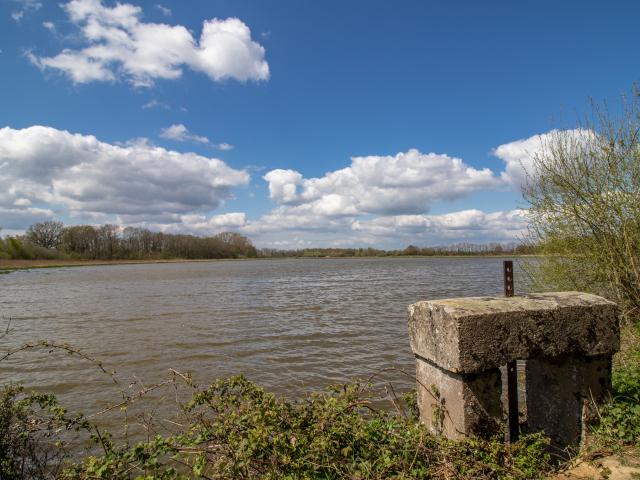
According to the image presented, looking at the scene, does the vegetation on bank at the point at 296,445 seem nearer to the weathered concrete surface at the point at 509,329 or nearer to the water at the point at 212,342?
the weathered concrete surface at the point at 509,329

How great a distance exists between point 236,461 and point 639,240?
31.4 feet

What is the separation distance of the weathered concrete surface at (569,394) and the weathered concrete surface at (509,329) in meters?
0.20

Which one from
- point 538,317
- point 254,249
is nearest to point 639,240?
point 538,317

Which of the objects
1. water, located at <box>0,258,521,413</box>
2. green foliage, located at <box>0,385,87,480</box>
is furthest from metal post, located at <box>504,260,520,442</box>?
green foliage, located at <box>0,385,87,480</box>

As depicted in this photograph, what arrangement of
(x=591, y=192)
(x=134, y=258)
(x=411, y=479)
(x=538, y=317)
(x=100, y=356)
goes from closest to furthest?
(x=411, y=479)
(x=538, y=317)
(x=591, y=192)
(x=100, y=356)
(x=134, y=258)

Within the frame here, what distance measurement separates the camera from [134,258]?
121 meters

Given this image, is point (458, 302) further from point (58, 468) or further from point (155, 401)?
point (155, 401)

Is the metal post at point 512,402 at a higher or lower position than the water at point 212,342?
higher

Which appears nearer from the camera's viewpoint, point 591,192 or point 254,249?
point 591,192

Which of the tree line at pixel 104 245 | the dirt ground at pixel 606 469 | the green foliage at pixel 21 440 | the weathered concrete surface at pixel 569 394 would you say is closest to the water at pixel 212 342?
the green foliage at pixel 21 440

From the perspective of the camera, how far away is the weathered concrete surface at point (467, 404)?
146 inches

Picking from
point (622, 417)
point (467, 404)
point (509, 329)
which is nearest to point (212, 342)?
point (467, 404)

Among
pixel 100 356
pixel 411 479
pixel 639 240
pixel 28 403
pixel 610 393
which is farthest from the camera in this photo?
pixel 100 356

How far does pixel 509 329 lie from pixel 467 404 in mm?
851
